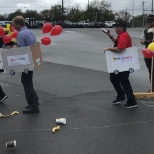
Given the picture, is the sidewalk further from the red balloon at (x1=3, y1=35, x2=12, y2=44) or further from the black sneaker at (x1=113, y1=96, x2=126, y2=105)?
the red balloon at (x1=3, y1=35, x2=12, y2=44)

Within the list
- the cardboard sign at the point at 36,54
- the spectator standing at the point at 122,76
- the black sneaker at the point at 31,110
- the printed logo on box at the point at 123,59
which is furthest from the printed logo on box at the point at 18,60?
the printed logo on box at the point at 123,59

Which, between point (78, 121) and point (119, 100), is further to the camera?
point (119, 100)

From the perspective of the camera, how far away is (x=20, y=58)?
6.50 m

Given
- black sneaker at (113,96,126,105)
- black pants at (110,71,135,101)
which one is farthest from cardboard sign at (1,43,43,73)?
black sneaker at (113,96,126,105)

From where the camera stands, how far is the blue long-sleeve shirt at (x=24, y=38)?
20.9 feet

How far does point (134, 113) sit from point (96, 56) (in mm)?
9611

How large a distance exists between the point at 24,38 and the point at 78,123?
6.14 ft

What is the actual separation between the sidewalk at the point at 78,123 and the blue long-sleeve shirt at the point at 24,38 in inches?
52.4

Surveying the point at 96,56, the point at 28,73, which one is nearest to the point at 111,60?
the point at 28,73

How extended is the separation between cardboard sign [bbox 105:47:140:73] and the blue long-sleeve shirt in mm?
1578

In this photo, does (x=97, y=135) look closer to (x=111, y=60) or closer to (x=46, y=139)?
(x=46, y=139)

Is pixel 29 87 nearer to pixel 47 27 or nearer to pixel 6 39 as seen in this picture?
pixel 47 27

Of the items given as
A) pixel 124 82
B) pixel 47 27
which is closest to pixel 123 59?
pixel 124 82

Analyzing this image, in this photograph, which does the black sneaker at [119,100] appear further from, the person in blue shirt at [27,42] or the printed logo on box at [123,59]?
the person in blue shirt at [27,42]
